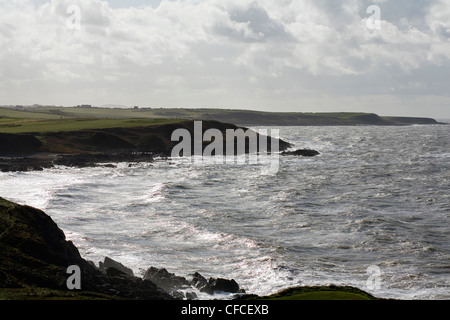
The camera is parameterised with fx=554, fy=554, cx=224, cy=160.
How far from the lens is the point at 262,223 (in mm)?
41688

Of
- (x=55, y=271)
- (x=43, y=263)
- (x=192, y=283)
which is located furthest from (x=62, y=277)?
(x=192, y=283)

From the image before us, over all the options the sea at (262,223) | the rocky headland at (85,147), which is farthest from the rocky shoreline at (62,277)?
the rocky headland at (85,147)

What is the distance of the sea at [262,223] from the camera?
3003 cm

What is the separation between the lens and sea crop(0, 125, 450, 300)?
98.5 feet

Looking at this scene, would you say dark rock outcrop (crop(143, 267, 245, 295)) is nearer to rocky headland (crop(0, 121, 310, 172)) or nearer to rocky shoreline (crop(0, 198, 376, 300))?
rocky shoreline (crop(0, 198, 376, 300))

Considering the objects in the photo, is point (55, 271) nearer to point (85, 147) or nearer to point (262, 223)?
point (262, 223)

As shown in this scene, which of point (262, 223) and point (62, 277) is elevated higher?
point (62, 277)

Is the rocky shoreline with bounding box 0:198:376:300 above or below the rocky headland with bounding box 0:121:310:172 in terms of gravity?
below

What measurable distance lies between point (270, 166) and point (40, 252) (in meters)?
62.3

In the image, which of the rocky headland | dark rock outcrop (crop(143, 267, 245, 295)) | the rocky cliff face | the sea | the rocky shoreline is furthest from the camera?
the rocky headland

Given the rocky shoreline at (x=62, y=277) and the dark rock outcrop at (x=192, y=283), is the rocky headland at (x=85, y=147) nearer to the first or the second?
the rocky shoreline at (x=62, y=277)

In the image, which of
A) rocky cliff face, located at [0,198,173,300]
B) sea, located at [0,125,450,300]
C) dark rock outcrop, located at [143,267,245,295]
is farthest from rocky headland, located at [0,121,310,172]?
dark rock outcrop, located at [143,267,245,295]

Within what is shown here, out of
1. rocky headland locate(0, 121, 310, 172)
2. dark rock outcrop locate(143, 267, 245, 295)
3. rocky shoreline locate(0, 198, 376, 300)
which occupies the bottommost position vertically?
dark rock outcrop locate(143, 267, 245, 295)
